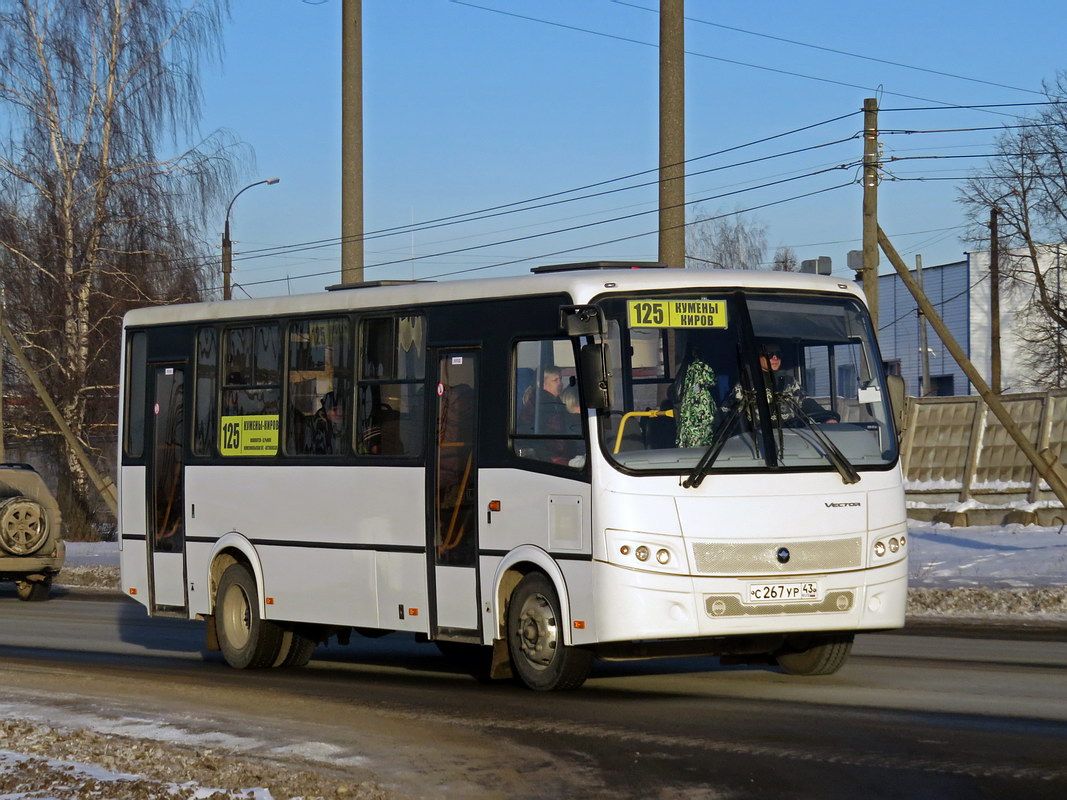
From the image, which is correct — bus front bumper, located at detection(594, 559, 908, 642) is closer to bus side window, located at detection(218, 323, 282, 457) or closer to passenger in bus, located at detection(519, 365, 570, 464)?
passenger in bus, located at detection(519, 365, 570, 464)

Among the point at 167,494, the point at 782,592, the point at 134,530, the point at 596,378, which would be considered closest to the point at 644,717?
the point at 782,592

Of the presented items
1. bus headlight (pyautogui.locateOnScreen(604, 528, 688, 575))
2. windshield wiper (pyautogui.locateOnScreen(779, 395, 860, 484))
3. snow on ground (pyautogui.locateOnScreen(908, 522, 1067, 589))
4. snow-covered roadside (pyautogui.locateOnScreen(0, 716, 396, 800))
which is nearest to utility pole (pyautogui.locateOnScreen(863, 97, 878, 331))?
snow on ground (pyautogui.locateOnScreen(908, 522, 1067, 589))

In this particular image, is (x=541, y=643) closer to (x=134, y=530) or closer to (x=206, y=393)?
(x=206, y=393)

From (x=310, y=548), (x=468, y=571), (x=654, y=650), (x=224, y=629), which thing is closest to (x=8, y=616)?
(x=224, y=629)

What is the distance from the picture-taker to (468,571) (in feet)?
39.9

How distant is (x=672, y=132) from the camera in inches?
763

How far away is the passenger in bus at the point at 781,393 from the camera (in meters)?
11.4

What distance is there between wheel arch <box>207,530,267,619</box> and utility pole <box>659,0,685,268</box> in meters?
6.19

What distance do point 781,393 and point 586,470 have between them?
140 cm

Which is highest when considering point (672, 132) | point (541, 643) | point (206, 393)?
point (672, 132)

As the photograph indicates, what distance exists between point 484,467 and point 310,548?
2.26 meters

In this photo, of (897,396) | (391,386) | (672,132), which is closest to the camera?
(897,396)

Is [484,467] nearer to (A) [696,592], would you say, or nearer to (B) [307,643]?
(A) [696,592]

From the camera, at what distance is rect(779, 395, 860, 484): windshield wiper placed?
11375 millimetres
